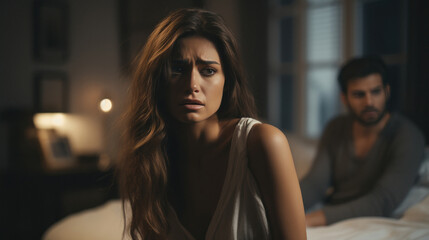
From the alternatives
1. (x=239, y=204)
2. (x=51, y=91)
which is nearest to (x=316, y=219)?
(x=239, y=204)

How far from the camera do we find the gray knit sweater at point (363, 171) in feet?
5.69

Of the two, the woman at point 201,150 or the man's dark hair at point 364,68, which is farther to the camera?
the man's dark hair at point 364,68

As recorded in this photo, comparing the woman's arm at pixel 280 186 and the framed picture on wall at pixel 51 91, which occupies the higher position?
the framed picture on wall at pixel 51 91

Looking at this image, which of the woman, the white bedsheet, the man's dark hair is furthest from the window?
the woman

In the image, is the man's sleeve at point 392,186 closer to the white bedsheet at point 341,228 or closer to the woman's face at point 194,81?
the white bedsheet at point 341,228

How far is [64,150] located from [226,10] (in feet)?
7.12

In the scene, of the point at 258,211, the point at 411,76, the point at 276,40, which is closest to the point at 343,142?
the point at 411,76

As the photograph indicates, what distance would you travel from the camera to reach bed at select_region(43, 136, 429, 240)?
56.0 inches

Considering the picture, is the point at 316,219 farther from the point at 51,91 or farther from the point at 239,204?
the point at 51,91

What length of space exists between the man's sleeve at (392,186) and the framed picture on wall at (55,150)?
282 cm

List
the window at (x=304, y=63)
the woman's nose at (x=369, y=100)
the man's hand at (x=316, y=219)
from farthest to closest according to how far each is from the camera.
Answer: the window at (x=304, y=63) < the woman's nose at (x=369, y=100) < the man's hand at (x=316, y=219)

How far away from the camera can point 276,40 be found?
13.1 feet

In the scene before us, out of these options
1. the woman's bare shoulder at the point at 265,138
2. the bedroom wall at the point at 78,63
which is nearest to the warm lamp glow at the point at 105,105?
the bedroom wall at the point at 78,63

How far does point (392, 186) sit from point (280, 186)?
3.07 ft
